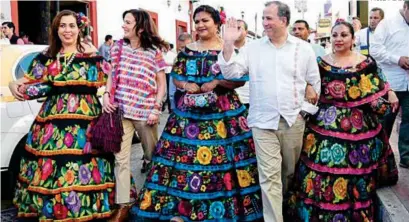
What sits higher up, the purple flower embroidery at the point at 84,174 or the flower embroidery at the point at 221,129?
the flower embroidery at the point at 221,129

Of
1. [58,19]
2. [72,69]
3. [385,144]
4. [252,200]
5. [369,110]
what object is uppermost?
[58,19]

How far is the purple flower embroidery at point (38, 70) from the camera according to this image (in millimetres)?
5078

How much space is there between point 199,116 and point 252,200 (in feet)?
2.84

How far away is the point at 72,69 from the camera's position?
4961mm

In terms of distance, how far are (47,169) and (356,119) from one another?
105 inches

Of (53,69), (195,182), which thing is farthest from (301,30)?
(53,69)

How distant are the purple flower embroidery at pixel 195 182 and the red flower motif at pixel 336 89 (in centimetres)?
135

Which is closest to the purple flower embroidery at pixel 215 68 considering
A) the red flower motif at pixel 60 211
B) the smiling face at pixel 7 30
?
the red flower motif at pixel 60 211

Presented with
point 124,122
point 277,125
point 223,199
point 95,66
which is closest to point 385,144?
point 277,125

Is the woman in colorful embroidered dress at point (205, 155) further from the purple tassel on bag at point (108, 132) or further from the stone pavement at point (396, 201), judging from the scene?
the stone pavement at point (396, 201)

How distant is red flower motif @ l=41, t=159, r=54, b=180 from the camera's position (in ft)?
15.9

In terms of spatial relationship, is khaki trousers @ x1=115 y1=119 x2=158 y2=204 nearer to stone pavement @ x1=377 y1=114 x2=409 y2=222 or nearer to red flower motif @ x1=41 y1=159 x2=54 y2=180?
red flower motif @ x1=41 y1=159 x2=54 y2=180

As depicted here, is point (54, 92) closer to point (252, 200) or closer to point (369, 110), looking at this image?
point (252, 200)

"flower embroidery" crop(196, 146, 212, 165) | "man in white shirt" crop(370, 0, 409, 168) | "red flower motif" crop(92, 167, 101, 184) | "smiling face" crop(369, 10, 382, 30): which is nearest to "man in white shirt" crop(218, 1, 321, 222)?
"flower embroidery" crop(196, 146, 212, 165)
